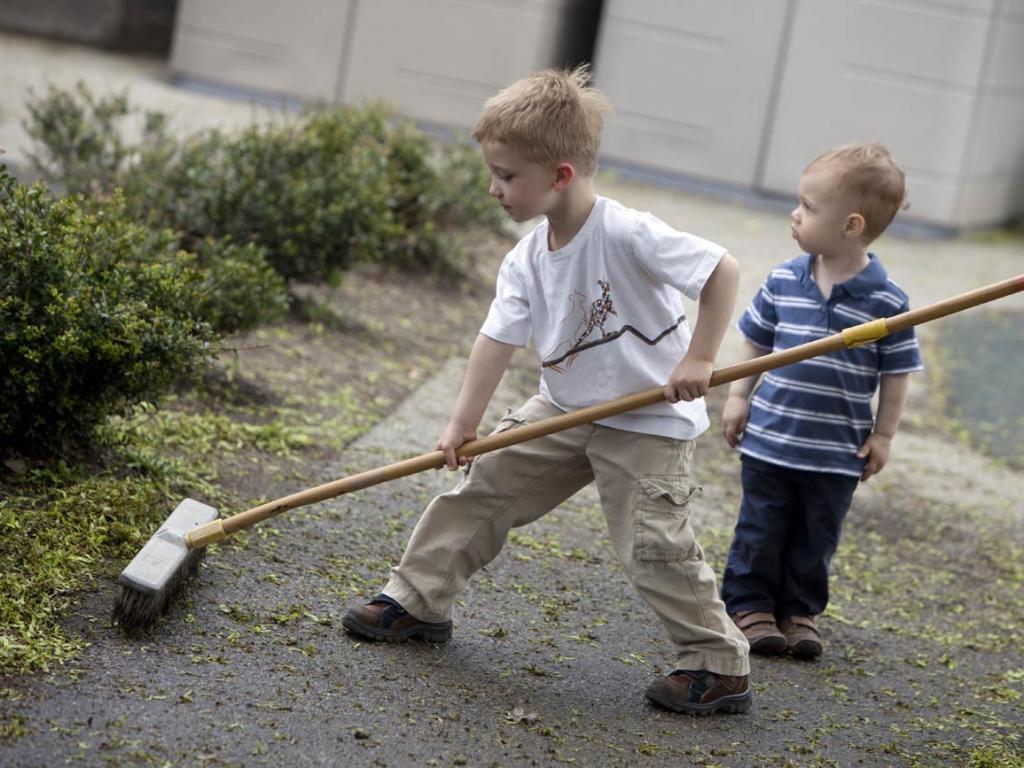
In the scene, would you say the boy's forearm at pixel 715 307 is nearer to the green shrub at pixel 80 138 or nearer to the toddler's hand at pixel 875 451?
the toddler's hand at pixel 875 451

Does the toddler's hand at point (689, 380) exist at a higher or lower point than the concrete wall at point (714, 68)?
lower

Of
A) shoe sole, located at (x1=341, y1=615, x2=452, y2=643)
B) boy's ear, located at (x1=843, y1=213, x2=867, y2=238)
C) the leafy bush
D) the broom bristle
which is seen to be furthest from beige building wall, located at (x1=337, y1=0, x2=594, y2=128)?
the broom bristle

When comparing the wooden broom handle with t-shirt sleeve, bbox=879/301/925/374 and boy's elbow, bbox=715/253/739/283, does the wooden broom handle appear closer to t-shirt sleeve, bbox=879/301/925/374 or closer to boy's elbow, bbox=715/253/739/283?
boy's elbow, bbox=715/253/739/283

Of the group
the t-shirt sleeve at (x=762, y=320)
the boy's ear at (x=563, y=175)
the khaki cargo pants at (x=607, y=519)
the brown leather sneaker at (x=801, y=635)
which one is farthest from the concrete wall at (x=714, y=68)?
the boy's ear at (x=563, y=175)

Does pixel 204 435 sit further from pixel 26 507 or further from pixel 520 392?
pixel 520 392

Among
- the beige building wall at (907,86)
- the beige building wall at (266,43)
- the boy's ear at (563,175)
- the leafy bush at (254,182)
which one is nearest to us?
the boy's ear at (563,175)

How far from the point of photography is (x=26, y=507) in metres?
3.56

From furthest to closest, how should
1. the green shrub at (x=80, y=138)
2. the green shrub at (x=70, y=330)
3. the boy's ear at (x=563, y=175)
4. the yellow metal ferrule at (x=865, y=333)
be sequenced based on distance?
the green shrub at (x=80, y=138), the green shrub at (x=70, y=330), the yellow metal ferrule at (x=865, y=333), the boy's ear at (x=563, y=175)

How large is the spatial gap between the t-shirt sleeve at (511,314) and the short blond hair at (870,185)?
3.18 feet

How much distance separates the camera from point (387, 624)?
11.2 ft

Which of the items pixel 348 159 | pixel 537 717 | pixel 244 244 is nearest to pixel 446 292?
pixel 348 159

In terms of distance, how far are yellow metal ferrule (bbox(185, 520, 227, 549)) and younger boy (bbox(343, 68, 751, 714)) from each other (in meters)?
0.37

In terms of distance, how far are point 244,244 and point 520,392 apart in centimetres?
127

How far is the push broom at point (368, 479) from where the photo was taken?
10.2 ft
